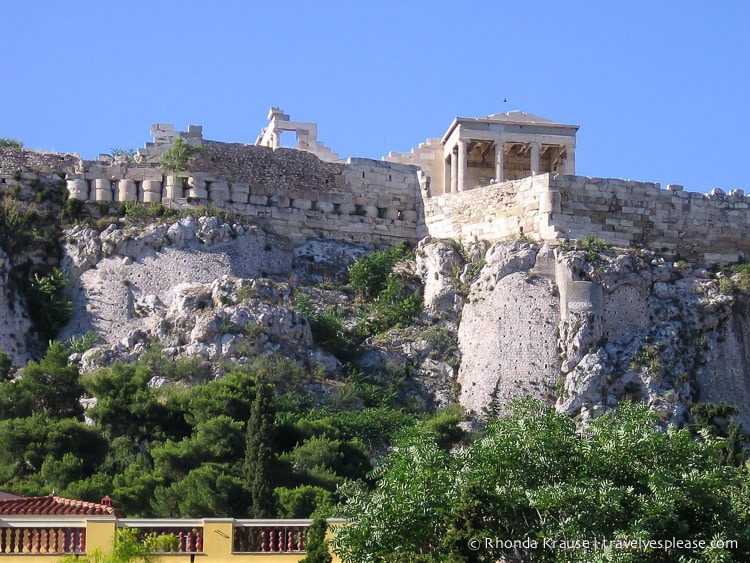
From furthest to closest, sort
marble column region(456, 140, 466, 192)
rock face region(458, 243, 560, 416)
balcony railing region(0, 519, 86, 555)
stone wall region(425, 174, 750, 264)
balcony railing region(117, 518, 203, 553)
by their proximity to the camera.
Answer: marble column region(456, 140, 466, 192), stone wall region(425, 174, 750, 264), rock face region(458, 243, 560, 416), balcony railing region(117, 518, 203, 553), balcony railing region(0, 519, 86, 555)

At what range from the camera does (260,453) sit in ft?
114

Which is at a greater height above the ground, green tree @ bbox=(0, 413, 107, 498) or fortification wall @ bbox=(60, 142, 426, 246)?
fortification wall @ bbox=(60, 142, 426, 246)

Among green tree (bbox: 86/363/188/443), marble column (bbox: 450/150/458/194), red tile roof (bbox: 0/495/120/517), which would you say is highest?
marble column (bbox: 450/150/458/194)

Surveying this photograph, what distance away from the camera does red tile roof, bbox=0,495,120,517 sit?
26.7 meters

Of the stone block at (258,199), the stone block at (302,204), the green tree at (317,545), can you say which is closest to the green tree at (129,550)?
the green tree at (317,545)

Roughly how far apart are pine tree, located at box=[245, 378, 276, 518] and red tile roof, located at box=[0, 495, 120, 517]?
5866 mm

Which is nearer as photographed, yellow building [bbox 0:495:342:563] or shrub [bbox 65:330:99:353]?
yellow building [bbox 0:495:342:563]

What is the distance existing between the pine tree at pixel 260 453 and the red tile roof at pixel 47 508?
19.2 feet

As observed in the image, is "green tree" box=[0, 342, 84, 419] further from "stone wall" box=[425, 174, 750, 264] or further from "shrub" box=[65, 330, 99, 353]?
"stone wall" box=[425, 174, 750, 264]

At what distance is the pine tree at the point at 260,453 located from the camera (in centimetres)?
3359

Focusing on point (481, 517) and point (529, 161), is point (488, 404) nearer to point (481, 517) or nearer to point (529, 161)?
point (529, 161)

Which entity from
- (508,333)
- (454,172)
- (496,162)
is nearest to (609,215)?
(508,333)

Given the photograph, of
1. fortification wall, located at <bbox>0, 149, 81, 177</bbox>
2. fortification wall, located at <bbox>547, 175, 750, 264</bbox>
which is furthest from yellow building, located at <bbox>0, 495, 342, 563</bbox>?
fortification wall, located at <bbox>0, 149, 81, 177</bbox>

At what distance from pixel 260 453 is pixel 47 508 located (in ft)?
26.7
